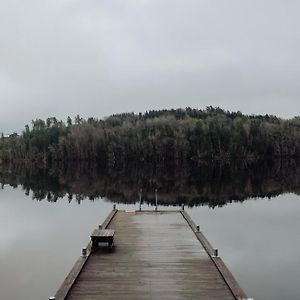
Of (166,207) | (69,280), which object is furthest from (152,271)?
(166,207)

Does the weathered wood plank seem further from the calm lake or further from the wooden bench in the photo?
the calm lake

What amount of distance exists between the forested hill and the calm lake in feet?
197

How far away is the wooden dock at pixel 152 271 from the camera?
10.5m

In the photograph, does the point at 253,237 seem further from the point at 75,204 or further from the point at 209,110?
the point at 209,110

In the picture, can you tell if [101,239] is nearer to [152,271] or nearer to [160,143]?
[152,271]

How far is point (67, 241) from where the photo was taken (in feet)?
72.4

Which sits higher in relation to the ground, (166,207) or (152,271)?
(152,271)

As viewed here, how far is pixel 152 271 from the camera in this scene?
487 inches

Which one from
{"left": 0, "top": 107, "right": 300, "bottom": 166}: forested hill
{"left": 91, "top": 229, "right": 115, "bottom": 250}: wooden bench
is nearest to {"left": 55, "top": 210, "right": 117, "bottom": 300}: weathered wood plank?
{"left": 91, "top": 229, "right": 115, "bottom": 250}: wooden bench

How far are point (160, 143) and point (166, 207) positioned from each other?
257ft

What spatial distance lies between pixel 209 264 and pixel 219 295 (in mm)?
2675

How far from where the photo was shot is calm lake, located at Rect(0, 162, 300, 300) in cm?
1559

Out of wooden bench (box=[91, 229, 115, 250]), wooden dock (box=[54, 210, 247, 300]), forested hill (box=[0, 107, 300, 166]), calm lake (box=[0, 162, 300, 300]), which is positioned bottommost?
calm lake (box=[0, 162, 300, 300])

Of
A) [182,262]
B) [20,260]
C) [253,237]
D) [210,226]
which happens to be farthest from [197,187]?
[182,262]
